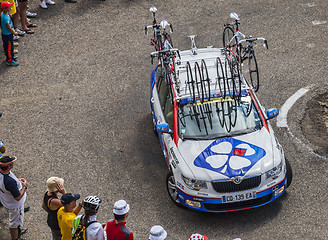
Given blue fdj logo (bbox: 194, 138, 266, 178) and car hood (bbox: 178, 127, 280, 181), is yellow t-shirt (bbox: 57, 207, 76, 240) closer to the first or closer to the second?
car hood (bbox: 178, 127, 280, 181)

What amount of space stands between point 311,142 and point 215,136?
264cm

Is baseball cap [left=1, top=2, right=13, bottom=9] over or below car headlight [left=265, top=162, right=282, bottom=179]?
over

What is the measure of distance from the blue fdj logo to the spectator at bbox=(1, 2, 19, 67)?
7.21 meters

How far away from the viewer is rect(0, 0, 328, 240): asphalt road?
1048 cm

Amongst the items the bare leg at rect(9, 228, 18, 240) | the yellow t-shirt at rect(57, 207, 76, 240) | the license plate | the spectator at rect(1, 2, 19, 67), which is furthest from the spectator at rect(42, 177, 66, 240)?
the spectator at rect(1, 2, 19, 67)

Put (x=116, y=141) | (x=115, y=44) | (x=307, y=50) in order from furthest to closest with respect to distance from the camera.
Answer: (x=115, y=44) → (x=307, y=50) → (x=116, y=141)

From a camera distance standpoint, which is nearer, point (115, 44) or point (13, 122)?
point (13, 122)

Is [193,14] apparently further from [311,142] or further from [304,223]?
[304,223]

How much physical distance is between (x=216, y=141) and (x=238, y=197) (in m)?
1.17

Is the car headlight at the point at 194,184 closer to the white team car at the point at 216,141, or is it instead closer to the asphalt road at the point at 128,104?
the white team car at the point at 216,141

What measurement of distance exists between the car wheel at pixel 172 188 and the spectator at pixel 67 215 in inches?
107

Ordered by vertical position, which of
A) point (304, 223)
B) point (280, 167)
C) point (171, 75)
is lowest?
point (304, 223)

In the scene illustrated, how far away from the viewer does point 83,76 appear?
1503 cm

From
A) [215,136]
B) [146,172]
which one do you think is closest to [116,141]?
[146,172]
